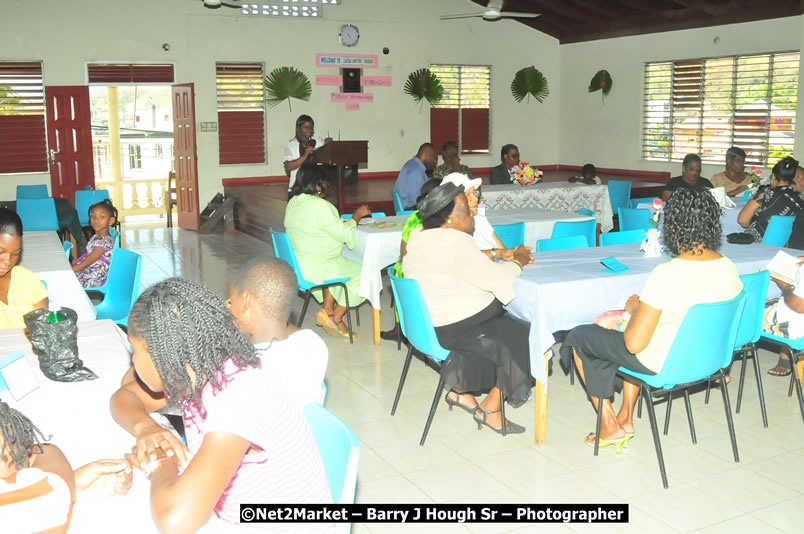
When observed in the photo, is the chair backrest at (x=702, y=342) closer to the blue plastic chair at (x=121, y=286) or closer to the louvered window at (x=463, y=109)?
the blue plastic chair at (x=121, y=286)

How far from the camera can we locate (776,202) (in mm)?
5289

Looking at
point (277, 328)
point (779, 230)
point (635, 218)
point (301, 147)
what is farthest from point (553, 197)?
point (277, 328)

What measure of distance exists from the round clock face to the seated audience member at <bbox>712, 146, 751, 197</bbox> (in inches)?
258

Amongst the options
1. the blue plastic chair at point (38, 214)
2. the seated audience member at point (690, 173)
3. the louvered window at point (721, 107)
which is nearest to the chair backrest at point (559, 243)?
the seated audience member at point (690, 173)

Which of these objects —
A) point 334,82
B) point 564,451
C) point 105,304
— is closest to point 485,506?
point 564,451

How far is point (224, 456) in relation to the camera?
140cm

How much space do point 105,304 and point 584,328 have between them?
281cm

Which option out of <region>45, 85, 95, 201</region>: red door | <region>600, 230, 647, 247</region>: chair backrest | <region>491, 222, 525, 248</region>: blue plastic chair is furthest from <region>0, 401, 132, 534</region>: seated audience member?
<region>45, 85, 95, 201</region>: red door

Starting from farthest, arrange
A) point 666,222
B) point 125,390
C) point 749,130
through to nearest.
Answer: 1. point 749,130
2. point 666,222
3. point 125,390

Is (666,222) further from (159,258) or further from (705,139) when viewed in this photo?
(705,139)

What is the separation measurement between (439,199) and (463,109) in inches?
386

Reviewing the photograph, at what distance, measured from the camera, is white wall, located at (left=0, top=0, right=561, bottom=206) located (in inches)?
418

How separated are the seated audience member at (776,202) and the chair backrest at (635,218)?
66 centimetres

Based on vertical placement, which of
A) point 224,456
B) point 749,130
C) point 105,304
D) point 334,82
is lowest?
point 105,304
